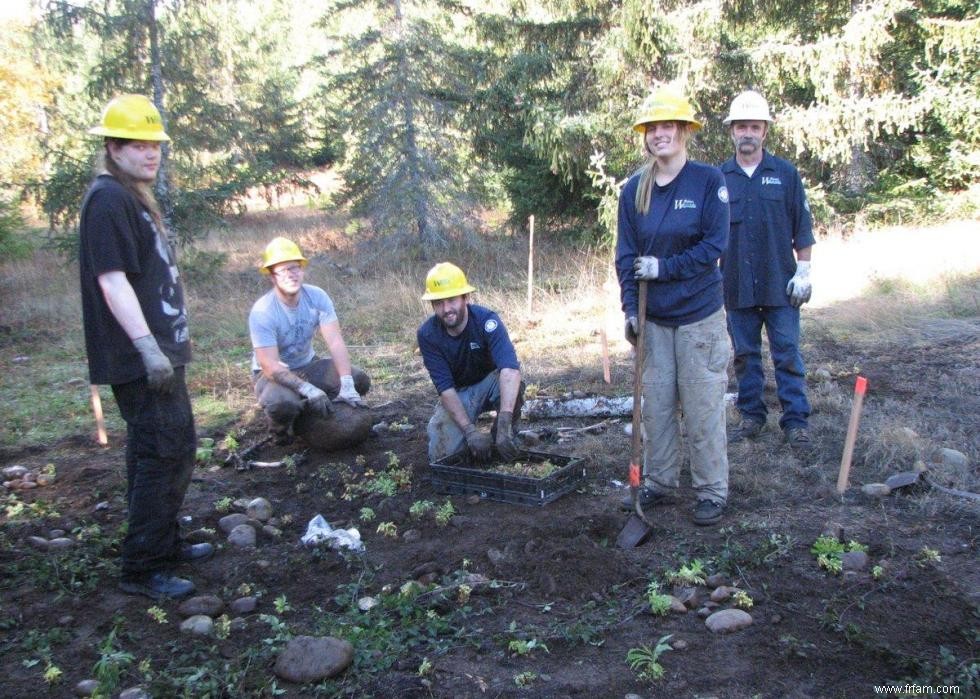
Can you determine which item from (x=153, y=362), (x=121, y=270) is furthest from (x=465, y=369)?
(x=121, y=270)

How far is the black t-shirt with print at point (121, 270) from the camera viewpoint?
133 inches

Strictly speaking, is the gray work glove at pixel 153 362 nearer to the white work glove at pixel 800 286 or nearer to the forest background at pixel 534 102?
the white work glove at pixel 800 286

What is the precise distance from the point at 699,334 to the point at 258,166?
37.4 ft

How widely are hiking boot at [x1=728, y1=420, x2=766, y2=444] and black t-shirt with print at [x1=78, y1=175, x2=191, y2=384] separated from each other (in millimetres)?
3525

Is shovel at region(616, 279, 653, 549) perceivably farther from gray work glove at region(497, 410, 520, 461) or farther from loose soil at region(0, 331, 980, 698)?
gray work glove at region(497, 410, 520, 461)

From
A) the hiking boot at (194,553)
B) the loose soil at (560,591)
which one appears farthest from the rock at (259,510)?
the hiking boot at (194,553)

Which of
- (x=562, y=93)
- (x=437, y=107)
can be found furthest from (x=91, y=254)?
(x=437, y=107)

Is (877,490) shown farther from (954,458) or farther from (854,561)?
→ (854,561)

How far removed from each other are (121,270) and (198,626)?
5.02 ft

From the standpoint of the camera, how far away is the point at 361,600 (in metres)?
3.58

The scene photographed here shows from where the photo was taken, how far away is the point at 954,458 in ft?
15.6

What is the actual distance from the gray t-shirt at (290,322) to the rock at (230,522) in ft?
4.64

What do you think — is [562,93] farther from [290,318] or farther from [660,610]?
[660,610]

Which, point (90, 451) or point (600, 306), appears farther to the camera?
point (600, 306)
